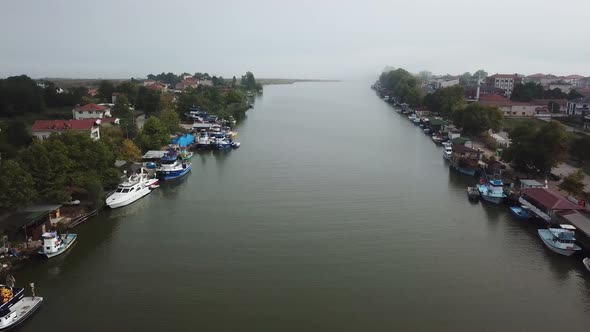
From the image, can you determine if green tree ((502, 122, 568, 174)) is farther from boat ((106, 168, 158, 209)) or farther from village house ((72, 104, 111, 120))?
village house ((72, 104, 111, 120))

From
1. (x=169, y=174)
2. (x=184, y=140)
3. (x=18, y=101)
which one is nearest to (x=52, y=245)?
(x=169, y=174)

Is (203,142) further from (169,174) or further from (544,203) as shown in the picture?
(544,203)

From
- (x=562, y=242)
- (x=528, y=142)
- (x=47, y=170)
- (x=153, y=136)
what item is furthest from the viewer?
(x=153, y=136)

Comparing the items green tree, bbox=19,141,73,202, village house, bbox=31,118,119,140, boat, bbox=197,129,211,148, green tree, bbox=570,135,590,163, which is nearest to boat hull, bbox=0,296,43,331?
green tree, bbox=19,141,73,202

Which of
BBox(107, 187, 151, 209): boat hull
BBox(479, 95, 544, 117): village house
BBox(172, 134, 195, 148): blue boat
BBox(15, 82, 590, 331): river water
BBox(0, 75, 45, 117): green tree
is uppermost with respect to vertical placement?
BBox(0, 75, 45, 117): green tree

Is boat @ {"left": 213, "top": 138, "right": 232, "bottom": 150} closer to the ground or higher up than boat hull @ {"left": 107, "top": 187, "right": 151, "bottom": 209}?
higher up

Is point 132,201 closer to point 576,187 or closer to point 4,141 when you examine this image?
point 4,141

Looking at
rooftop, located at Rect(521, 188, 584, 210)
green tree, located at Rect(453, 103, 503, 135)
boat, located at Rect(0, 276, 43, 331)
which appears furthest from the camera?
green tree, located at Rect(453, 103, 503, 135)
